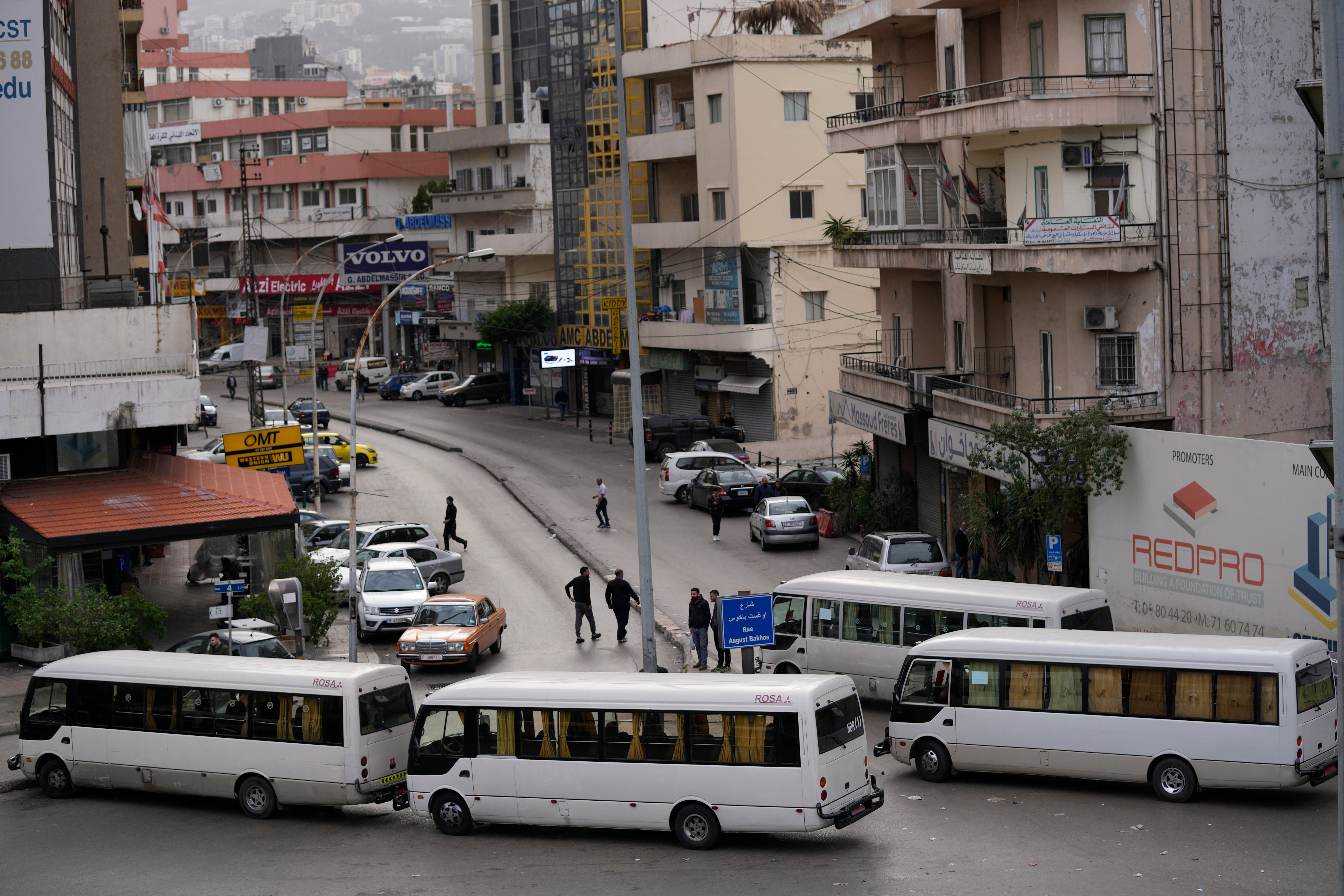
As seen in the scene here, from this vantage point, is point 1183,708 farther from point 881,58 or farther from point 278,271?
point 278,271

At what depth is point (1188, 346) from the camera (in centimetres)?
2856

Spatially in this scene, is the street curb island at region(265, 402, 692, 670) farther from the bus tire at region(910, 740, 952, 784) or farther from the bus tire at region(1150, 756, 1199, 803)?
the bus tire at region(1150, 756, 1199, 803)

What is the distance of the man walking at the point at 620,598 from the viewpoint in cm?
2906

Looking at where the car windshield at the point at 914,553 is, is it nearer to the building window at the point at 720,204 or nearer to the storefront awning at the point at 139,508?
the storefront awning at the point at 139,508

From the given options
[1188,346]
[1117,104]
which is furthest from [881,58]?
[1188,346]

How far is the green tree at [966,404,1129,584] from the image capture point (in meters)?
26.4

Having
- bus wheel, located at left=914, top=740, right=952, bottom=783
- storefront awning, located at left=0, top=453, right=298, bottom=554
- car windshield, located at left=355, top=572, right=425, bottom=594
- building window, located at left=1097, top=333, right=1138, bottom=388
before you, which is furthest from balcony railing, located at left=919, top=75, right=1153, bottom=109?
storefront awning, located at left=0, top=453, right=298, bottom=554

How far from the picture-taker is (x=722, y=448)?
5119cm

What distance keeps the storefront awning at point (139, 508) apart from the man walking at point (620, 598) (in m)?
6.88

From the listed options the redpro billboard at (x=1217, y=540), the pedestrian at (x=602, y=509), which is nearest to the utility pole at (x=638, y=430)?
the redpro billboard at (x=1217, y=540)

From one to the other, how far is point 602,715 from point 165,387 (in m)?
17.2

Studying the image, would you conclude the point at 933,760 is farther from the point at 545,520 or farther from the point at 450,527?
the point at 545,520

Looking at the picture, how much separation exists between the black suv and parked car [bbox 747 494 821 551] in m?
15.4

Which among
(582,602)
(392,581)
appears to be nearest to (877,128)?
(582,602)
